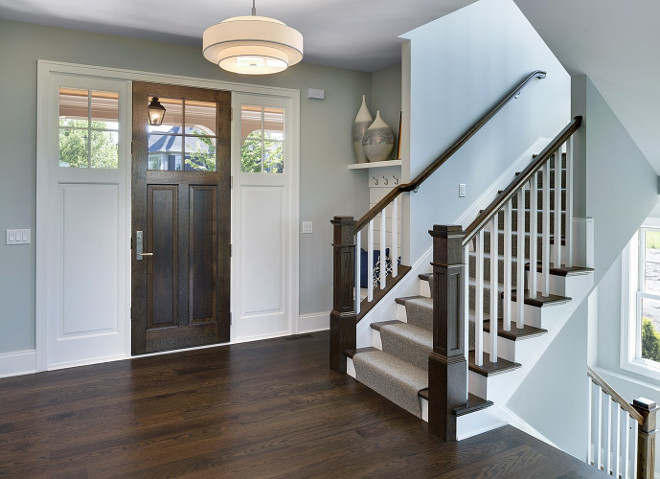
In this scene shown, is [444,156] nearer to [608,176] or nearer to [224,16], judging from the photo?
[608,176]

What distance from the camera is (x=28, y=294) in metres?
3.85

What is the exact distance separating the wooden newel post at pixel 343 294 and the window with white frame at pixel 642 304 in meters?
3.80

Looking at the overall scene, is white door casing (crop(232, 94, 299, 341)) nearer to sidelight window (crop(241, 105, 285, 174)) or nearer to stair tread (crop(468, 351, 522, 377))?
sidelight window (crop(241, 105, 285, 174))

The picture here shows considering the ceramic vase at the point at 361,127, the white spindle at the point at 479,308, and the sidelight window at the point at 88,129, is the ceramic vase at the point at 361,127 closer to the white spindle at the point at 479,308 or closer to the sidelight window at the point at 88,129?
the sidelight window at the point at 88,129

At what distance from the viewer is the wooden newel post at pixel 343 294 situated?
12.4 ft

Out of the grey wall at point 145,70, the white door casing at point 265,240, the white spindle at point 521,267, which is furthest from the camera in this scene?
the white door casing at point 265,240

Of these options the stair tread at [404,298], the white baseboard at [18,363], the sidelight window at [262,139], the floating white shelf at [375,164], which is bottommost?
the white baseboard at [18,363]

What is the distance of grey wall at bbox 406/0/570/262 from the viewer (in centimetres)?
420

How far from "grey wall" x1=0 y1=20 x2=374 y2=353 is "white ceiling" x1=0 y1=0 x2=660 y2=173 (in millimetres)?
156

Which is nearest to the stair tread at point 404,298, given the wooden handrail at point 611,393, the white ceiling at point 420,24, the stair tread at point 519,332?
the stair tread at point 519,332

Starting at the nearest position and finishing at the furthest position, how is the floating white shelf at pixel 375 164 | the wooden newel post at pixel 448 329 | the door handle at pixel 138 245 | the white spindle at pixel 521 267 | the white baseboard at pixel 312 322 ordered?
the wooden newel post at pixel 448 329 < the white spindle at pixel 521 267 < the door handle at pixel 138 245 < the floating white shelf at pixel 375 164 < the white baseboard at pixel 312 322

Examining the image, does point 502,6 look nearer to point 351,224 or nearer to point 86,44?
point 351,224

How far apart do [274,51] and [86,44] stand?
7.55 feet

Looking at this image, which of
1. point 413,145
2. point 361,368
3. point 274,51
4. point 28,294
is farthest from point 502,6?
point 28,294
